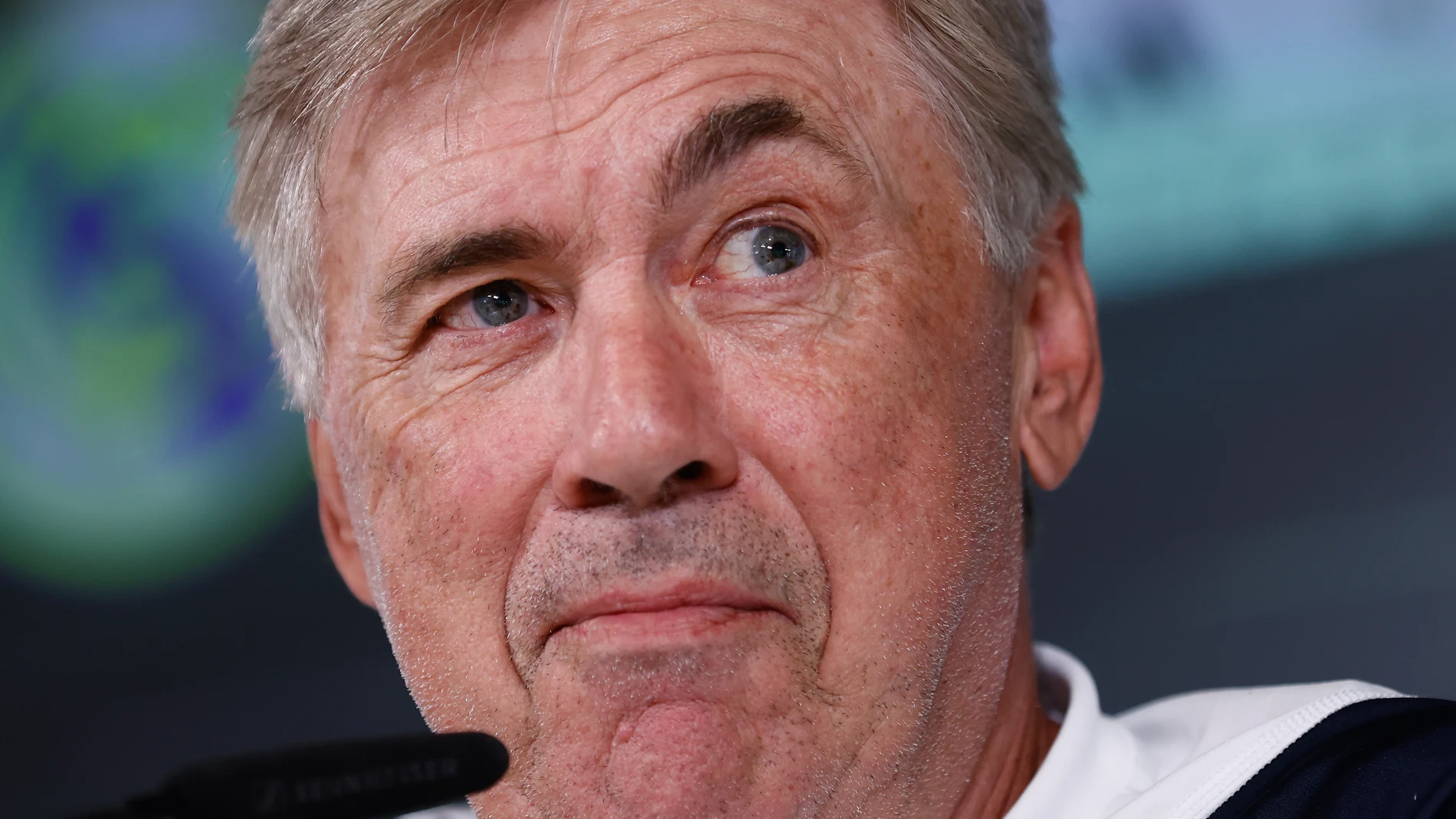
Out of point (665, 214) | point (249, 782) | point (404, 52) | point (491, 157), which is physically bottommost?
point (249, 782)

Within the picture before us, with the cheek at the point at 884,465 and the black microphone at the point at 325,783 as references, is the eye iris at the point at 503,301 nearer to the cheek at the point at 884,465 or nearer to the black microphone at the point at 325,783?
the cheek at the point at 884,465

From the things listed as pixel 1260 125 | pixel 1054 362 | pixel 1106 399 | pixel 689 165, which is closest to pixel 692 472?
pixel 689 165

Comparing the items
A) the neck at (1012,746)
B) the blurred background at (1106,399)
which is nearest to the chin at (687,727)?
the neck at (1012,746)

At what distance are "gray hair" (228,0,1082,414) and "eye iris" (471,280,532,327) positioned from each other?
9.7 inches

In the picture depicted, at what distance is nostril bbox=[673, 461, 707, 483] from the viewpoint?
1427 mm

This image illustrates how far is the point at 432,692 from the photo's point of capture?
5.29 feet

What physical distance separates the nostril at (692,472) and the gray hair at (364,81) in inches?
18.1

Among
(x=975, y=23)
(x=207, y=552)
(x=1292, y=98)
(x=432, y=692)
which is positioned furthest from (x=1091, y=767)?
(x=207, y=552)

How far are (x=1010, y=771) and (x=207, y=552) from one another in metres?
1.88

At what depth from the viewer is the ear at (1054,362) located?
5.79ft

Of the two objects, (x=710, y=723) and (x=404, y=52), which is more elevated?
(x=404, y=52)

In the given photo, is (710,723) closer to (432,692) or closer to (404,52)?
(432,692)

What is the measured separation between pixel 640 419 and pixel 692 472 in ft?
0.27

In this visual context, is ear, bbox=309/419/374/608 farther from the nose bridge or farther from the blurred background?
the blurred background
